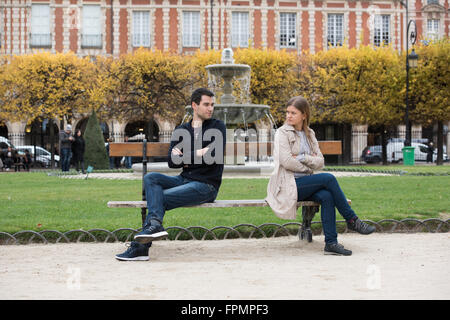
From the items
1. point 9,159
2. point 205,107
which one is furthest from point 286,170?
point 9,159

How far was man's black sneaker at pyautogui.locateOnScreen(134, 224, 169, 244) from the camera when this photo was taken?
4641mm

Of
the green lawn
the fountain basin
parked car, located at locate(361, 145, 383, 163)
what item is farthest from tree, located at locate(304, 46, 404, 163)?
the green lawn

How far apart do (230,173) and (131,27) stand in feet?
74.3

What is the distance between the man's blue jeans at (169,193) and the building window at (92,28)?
3106cm

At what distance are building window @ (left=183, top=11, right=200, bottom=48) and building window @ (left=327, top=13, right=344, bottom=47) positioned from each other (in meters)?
8.01

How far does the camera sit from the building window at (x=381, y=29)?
3638 cm

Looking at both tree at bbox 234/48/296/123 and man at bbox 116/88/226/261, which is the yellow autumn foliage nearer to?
tree at bbox 234/48/296/123

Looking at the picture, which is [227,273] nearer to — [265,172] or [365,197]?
[365,197]

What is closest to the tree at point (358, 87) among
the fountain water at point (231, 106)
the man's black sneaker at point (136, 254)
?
the fountain water at point (231, 106)

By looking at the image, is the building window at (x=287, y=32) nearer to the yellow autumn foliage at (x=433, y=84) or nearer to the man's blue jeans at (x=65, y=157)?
the yellow autumn foliage at (x=433, y=84)

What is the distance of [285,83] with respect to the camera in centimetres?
2955

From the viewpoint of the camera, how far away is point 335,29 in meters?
36.3

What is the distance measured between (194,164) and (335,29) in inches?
1294
